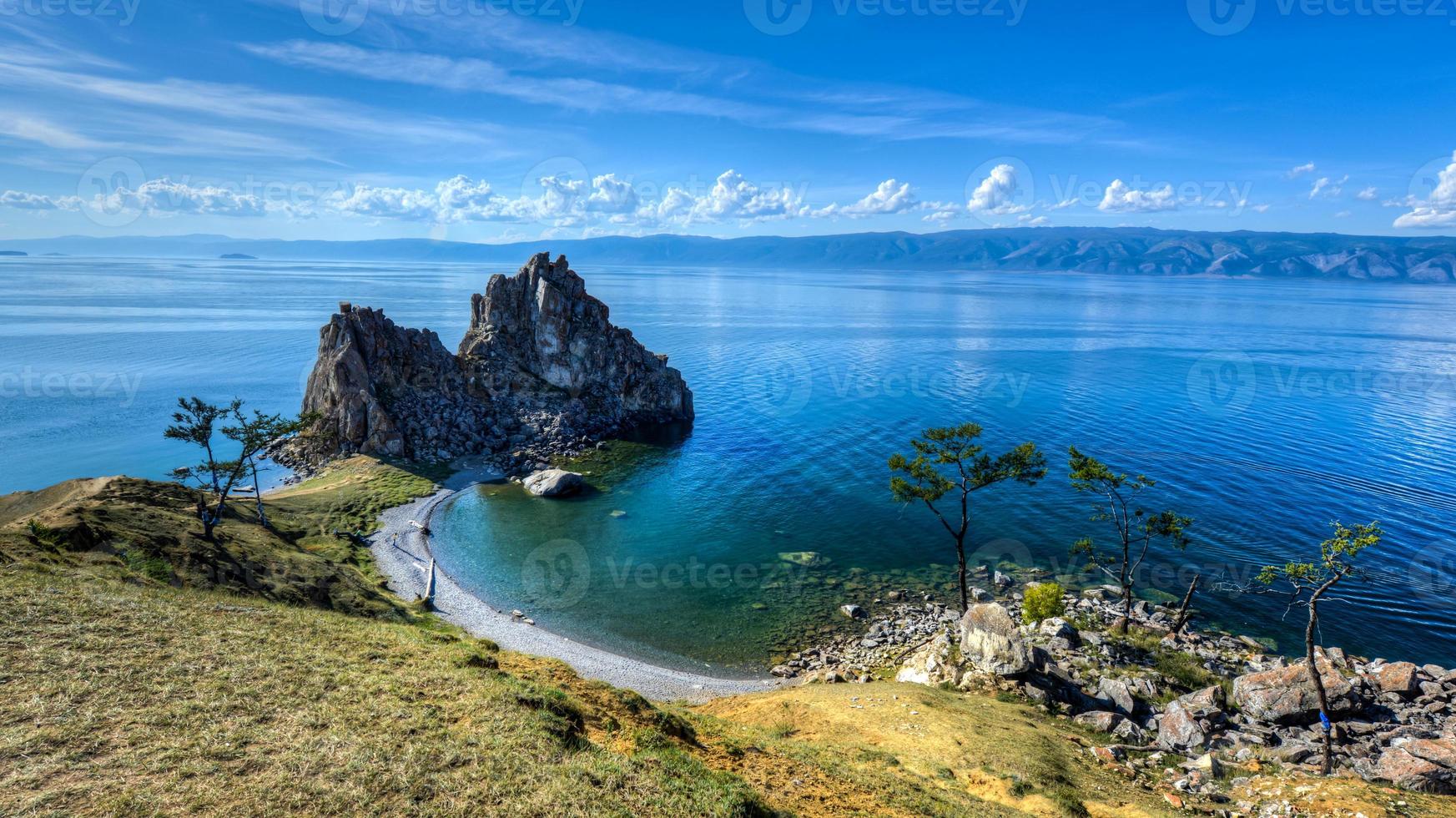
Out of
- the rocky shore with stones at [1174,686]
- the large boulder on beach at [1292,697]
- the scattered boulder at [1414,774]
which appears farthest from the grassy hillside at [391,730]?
the large boulder on beach at [1292,697]

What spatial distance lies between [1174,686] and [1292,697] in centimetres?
Result: 538

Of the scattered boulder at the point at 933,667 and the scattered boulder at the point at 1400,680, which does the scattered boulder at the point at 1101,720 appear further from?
the scattered boulder at the point at 1400,680

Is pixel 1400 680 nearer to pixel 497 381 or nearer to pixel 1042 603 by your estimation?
pixel 1042 603

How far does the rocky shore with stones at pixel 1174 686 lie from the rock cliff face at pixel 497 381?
188 ft

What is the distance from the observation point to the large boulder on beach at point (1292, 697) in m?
30.7

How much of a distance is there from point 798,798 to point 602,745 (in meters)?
6.77

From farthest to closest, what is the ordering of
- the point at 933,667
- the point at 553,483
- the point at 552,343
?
the point at 552,343, the point at 553,483, the point at 933,667

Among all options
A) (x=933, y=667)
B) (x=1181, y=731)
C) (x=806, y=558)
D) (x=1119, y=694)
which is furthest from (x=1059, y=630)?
(x=806, y=558)

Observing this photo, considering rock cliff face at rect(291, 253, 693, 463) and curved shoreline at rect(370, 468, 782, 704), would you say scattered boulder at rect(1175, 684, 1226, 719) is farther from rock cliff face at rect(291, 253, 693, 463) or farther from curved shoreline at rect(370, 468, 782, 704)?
rock cliff face at rect(291, 253, 693, 463)

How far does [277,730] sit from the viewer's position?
18219mm

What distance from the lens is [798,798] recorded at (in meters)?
20.2

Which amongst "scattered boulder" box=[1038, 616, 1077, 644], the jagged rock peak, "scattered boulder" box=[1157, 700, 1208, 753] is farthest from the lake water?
"scattered boulder" box=[1157, 700, 1208, 753]

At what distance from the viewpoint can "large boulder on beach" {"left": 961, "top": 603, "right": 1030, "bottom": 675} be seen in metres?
34.8

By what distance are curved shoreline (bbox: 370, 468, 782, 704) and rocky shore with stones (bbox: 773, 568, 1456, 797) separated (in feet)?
19.8
